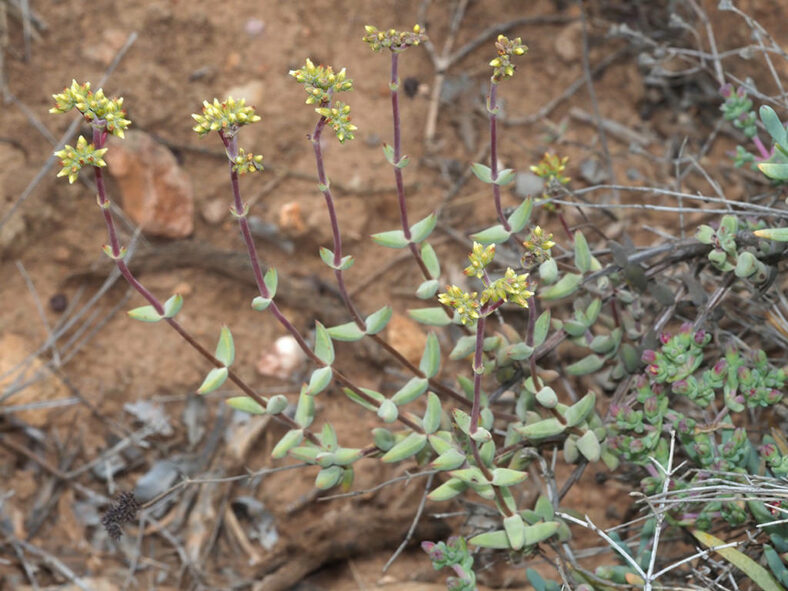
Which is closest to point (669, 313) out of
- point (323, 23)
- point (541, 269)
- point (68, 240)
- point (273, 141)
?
point (541, 269)

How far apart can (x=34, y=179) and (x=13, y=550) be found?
151cm

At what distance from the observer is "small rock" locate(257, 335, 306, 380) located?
3.57 metres

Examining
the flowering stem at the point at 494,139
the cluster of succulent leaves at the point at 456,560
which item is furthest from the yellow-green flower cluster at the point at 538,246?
the cluster of succulent leaves at the point at 456,560

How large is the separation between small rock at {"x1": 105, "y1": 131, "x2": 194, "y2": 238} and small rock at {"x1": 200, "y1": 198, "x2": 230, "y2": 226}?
6cm

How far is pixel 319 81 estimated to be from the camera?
206 centimetres

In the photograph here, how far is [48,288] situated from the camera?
3611 millimetres

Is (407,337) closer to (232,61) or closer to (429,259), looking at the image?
(429,259)

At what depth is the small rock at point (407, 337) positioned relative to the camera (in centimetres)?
356

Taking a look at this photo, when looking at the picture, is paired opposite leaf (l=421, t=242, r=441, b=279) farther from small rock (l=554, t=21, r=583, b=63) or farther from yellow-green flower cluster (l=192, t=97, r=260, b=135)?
small rock (l=554, t=21, r=583, b=63)

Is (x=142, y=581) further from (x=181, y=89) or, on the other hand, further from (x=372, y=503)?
(x=181, y=89)

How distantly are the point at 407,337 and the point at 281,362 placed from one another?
1.80ft

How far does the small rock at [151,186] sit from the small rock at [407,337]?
1.02 meters

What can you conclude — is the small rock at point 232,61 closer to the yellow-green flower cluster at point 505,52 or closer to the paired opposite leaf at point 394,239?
the paired opposite leaf at point 394,239

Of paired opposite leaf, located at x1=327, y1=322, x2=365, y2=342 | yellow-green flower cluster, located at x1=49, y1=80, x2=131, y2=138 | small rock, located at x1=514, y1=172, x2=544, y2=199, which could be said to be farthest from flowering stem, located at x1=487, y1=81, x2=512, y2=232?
small rock, located at x1=514, y1=172, x2=544, y2=199
